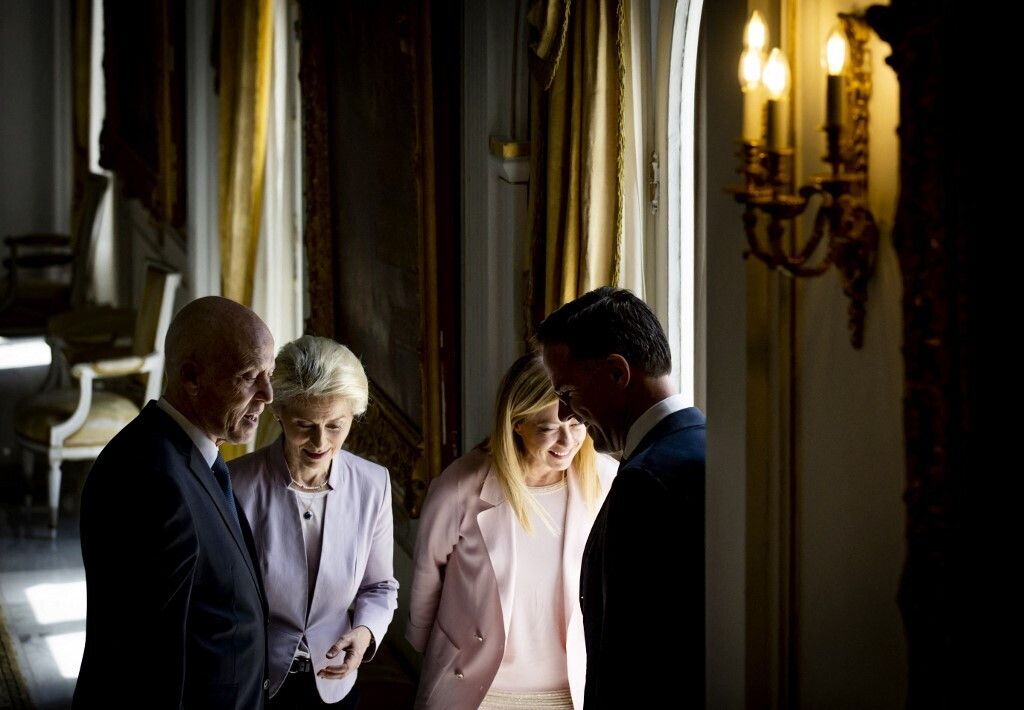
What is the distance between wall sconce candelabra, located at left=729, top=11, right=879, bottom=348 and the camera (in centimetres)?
178

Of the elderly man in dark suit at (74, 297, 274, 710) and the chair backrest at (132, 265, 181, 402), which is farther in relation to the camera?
the chair backrest at (132, 265, 181, 402)

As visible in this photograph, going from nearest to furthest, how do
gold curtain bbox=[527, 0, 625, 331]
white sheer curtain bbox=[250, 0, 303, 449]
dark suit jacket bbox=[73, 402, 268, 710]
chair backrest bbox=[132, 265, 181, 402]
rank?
1. dark suit jacket bbox=[73, 402, 268, 710]
2. gold curtain bbox=[527, 0, 625, 331]
3. white sheer curtain bbox=[250, 0, 303, 449]
4. chair backrest bbox=[132, 265, 181, 402]

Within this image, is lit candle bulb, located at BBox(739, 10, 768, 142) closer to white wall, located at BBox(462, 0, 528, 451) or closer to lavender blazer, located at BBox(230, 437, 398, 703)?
lavender blazer, located at BBox(230, 437, 398, 703)

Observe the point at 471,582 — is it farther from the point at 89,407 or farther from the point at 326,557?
the point at 89,407

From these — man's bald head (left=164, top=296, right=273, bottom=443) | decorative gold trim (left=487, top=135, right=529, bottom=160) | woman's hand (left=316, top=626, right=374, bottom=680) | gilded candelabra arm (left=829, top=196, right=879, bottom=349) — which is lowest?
woman's hand (left=316, top=626, right=374, bottom=680)

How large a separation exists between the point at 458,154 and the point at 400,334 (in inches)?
32.3

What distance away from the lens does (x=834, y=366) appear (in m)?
1.91

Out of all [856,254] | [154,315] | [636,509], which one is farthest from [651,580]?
[154,315]

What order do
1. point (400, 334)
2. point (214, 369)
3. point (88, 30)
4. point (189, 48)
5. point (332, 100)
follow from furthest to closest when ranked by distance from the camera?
point (88, 30) < point (189, 48) < point (332, 100) < point (400, 334) < point (214, 369)

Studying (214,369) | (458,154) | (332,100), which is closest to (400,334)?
(458,154)

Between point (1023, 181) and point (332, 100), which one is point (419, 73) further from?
point (1023, 181)

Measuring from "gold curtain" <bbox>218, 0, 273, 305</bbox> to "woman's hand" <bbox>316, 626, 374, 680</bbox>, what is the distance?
3.62 meters

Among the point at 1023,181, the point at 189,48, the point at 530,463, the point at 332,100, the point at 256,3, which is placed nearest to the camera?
the point at 1023,181

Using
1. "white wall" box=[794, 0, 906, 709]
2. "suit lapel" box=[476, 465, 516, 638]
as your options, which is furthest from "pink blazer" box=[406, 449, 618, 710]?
"white wall" box=[794, 0, 906, 709]
